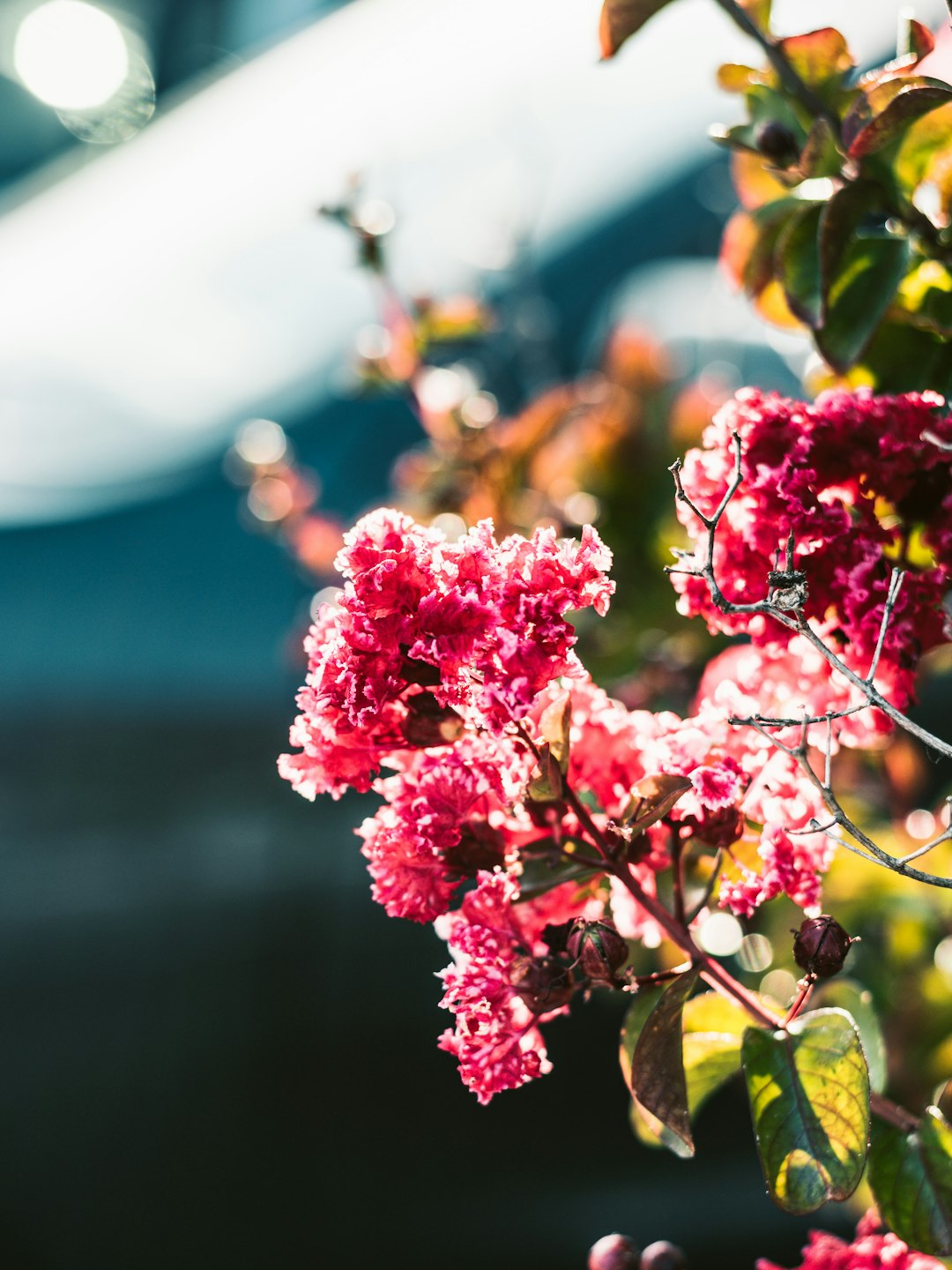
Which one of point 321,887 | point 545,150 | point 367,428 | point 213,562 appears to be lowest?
point 321,887

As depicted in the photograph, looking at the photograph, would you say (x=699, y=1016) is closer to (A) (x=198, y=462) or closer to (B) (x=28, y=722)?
(B) (x=28, y=722)

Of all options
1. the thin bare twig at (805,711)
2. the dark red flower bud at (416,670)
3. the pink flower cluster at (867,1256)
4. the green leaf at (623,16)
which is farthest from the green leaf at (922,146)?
the pink flower cluster at (867,1256)

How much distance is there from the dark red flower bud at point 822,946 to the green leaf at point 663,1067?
6 cm

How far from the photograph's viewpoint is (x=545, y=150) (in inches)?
87.4

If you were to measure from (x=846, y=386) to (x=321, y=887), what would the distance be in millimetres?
1146

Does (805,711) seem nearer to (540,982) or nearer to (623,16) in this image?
(540,982)

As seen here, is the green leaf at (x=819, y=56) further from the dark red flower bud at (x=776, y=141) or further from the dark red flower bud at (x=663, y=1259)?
the dark red flower bud at (x=663, y=1259)

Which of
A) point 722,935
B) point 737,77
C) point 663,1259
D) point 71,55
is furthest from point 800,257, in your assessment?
point 71,55

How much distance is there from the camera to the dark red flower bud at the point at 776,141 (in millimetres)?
617

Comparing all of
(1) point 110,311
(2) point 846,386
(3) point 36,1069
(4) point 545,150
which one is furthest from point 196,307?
(2) point 846,386

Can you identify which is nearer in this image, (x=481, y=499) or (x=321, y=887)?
(x=481, y=499)

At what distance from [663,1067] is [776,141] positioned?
0.46 metres

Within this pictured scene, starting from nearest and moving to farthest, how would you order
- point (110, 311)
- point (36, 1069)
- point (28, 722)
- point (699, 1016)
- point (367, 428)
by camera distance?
point (699, 1016) < point (36, 1069) < point (28, 722) < point (367, 428) < point (110, 311)

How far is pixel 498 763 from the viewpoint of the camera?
0.49 m
